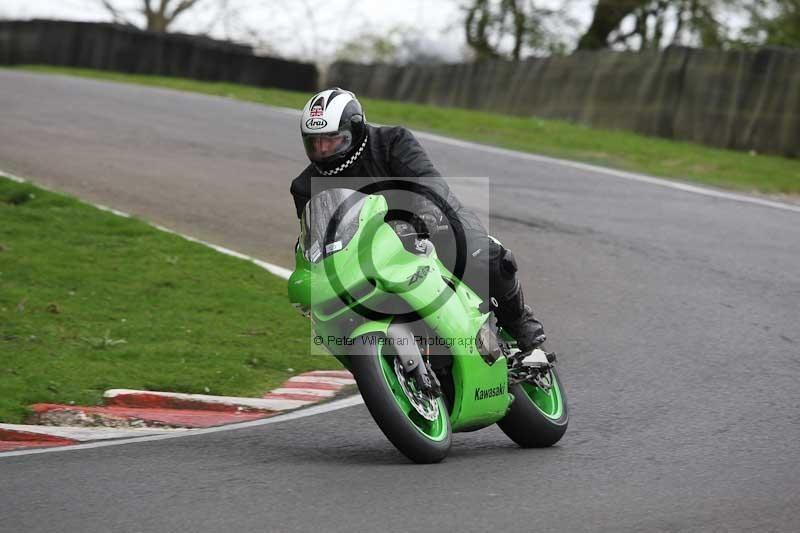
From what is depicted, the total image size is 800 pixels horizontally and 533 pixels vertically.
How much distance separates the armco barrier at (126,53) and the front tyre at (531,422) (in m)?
27.8

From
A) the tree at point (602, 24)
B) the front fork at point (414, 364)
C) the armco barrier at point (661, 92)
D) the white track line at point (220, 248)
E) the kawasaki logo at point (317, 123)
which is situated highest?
the tree at point (602, 24)

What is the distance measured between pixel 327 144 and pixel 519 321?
147 centimetres

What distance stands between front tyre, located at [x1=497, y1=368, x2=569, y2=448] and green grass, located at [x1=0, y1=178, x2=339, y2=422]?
1.81 metres

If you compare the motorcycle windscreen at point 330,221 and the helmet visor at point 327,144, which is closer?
the motorcycle windscreen at point 330,221

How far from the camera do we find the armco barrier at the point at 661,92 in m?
19.0

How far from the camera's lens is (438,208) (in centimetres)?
575

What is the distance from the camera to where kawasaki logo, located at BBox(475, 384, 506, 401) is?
5758 mm

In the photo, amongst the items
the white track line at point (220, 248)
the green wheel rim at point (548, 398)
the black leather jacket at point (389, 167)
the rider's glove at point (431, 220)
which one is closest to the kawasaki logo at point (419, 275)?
the rider's glove at point (431, 220)

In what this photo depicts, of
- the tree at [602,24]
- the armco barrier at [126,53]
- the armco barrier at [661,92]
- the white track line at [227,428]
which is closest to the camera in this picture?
the white track line at [227,428]

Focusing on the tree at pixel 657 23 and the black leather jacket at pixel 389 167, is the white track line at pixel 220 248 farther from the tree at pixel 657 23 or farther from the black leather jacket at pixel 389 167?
the tree at pixel 657 23

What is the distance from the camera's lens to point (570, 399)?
712 cm

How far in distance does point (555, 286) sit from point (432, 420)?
4.76m

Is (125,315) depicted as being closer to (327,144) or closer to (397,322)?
(327,144)

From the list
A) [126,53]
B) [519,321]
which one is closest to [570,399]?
[519,321]
